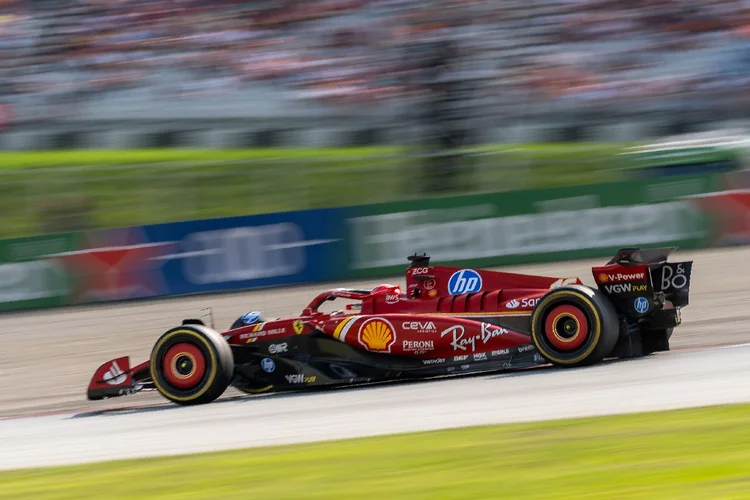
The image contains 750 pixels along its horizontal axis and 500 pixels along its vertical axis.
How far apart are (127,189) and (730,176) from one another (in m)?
9.08

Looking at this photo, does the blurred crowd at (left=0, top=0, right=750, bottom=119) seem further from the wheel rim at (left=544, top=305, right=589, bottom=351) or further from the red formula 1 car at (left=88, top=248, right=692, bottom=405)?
the wheel rim at (left=544, top=305, right=589, bottom=351)

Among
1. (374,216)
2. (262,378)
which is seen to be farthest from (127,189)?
(262,378)

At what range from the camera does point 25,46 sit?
2016 centimetres

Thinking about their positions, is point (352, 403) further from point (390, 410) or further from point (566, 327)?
point (566, 327)

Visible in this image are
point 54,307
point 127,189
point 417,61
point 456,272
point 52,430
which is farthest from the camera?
point 417,61

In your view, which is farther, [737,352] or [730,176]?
[730,176]

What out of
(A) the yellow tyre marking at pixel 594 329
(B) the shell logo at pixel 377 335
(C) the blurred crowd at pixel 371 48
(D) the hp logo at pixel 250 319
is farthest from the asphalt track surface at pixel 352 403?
(C) the blurred crowd at pixel 371 48

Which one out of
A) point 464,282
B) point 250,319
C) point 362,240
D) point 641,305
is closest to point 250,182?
point 362,240

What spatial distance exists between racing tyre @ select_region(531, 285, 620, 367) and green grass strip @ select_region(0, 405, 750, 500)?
6.37ft

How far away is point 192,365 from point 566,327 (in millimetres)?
2920

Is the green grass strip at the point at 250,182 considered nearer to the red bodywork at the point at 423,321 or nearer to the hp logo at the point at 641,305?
the red bodywork at the point at 423,321

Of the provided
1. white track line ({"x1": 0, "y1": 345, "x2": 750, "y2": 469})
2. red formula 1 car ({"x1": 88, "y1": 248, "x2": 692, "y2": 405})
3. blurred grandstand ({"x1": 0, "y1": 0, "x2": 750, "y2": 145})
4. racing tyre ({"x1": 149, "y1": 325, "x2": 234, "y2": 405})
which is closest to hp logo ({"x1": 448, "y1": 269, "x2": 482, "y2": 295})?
red formula 1 car ({"x1": 88, "y1": 248, "x2": 692, "y2": 405})

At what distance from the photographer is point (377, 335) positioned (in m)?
8.20

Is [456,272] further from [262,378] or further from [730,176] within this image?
[730,176]
